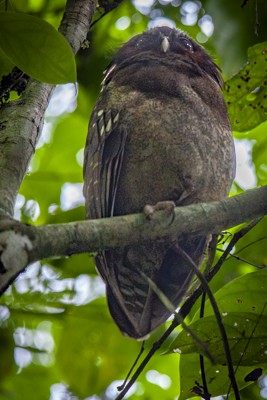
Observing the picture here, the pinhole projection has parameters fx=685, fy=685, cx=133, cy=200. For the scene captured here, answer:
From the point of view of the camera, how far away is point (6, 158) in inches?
81.3

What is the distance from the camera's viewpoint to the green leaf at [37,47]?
1.93 meters

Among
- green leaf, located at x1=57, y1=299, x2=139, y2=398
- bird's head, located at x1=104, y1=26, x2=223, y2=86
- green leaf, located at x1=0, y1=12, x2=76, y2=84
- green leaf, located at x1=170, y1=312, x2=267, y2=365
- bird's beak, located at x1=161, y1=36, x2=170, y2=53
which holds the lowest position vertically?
green leaf, located at x1=57, y1=299, x2=139, y2=398

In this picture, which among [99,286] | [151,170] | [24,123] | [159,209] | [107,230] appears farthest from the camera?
[99,286]

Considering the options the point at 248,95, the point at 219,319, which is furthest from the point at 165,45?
the point at 219,319

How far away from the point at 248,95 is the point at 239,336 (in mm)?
1328

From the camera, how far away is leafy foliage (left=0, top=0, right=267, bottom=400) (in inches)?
99.6

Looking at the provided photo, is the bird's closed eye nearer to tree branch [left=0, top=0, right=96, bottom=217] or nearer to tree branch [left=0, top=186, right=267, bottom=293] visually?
tree branch [left=0, top=0, right=96, bottom=217]

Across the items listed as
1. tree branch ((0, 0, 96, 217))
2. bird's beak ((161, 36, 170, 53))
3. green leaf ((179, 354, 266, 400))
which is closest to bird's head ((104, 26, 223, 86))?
bird's beak ((161, 36, 170, 53))

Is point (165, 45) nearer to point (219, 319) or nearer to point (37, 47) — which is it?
point (37, 47)

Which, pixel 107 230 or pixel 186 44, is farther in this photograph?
pixel 186 44

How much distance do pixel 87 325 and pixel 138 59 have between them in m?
1.33

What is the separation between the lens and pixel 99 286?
3.68 m

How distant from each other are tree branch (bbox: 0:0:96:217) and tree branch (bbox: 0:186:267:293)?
0.11m

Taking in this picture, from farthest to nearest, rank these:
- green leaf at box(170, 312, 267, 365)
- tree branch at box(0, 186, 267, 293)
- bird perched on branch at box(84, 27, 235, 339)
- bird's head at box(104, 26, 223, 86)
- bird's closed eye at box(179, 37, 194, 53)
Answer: bird's closed eye at box(179, 37, 194, 53) < bird's head at box(104, 26, 223, 86) < bird perched on branch at box(84, 27, 235, 339) < green leaf at box(170, 312, 267, 365) < tree branch at box(0, 186, 267, 293)
